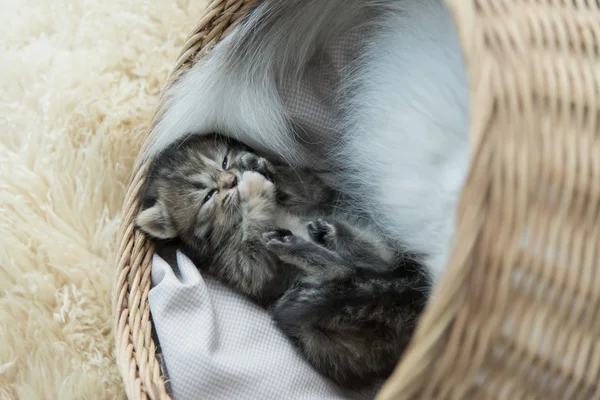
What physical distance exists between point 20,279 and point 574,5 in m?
1.40

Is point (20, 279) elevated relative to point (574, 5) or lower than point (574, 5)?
lower

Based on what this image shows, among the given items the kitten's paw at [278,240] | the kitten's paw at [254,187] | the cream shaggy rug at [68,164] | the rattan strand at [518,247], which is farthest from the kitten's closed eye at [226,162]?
the rattan strand at [518,247]

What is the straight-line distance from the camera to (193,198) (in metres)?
1.43

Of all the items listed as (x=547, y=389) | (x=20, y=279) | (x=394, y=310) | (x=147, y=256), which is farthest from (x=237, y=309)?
(x=547, y=389)

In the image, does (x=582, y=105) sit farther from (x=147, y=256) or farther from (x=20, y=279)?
(x=20, y=279)

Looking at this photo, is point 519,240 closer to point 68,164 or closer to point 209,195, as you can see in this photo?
point 209,195

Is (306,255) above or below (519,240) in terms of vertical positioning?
below

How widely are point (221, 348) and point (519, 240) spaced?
77cm

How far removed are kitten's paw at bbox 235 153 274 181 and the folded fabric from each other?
0.97 ft

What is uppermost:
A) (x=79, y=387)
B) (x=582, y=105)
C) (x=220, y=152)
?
(x=582, y=105)

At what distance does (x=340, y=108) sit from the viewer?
161cm

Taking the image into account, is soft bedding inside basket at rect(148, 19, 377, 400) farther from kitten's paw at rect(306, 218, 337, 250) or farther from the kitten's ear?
kitten's paw at rect(306, 218, 337, 250)

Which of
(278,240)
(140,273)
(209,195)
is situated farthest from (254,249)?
(140,273)

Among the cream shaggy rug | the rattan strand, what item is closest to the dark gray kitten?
the cream shaggy rug
